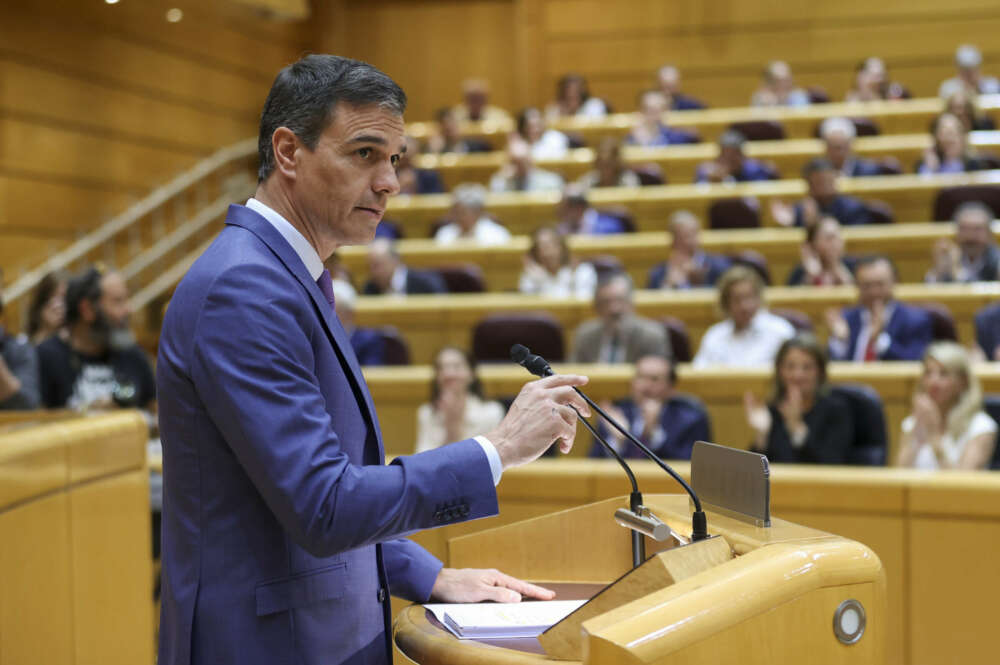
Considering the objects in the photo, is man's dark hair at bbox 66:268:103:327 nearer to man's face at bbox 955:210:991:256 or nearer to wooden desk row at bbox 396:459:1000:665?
wooden desk row at bbox 396:459:1000:665

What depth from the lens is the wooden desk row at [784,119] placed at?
5.48 m

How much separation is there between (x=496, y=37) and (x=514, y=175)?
2.36 meters

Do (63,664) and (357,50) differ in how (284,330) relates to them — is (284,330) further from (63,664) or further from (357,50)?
(357,50)

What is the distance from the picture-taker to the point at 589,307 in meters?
3.56

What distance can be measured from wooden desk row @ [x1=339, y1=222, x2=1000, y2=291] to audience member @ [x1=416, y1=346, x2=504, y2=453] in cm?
171

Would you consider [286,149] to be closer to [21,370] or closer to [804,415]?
[804,415]

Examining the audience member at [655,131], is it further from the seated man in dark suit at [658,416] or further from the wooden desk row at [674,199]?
the seated man in dark suit at [658,416]

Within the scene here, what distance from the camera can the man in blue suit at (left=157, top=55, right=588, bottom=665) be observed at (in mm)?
700

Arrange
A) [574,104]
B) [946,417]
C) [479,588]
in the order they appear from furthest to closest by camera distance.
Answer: [574,104], [946,417], [479,588]

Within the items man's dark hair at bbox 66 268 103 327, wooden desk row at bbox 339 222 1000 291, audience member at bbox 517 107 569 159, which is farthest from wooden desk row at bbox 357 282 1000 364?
audience member at bbox 517 107 569 159

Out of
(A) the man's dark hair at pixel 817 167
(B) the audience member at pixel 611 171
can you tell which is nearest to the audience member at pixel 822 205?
(A) the man's dark hair at pixel 817 167

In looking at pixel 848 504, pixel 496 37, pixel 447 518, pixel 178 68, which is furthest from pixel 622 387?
pixel 496 37

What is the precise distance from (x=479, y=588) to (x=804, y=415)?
1691 millimetres

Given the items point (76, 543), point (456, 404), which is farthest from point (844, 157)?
point (76, 543)
